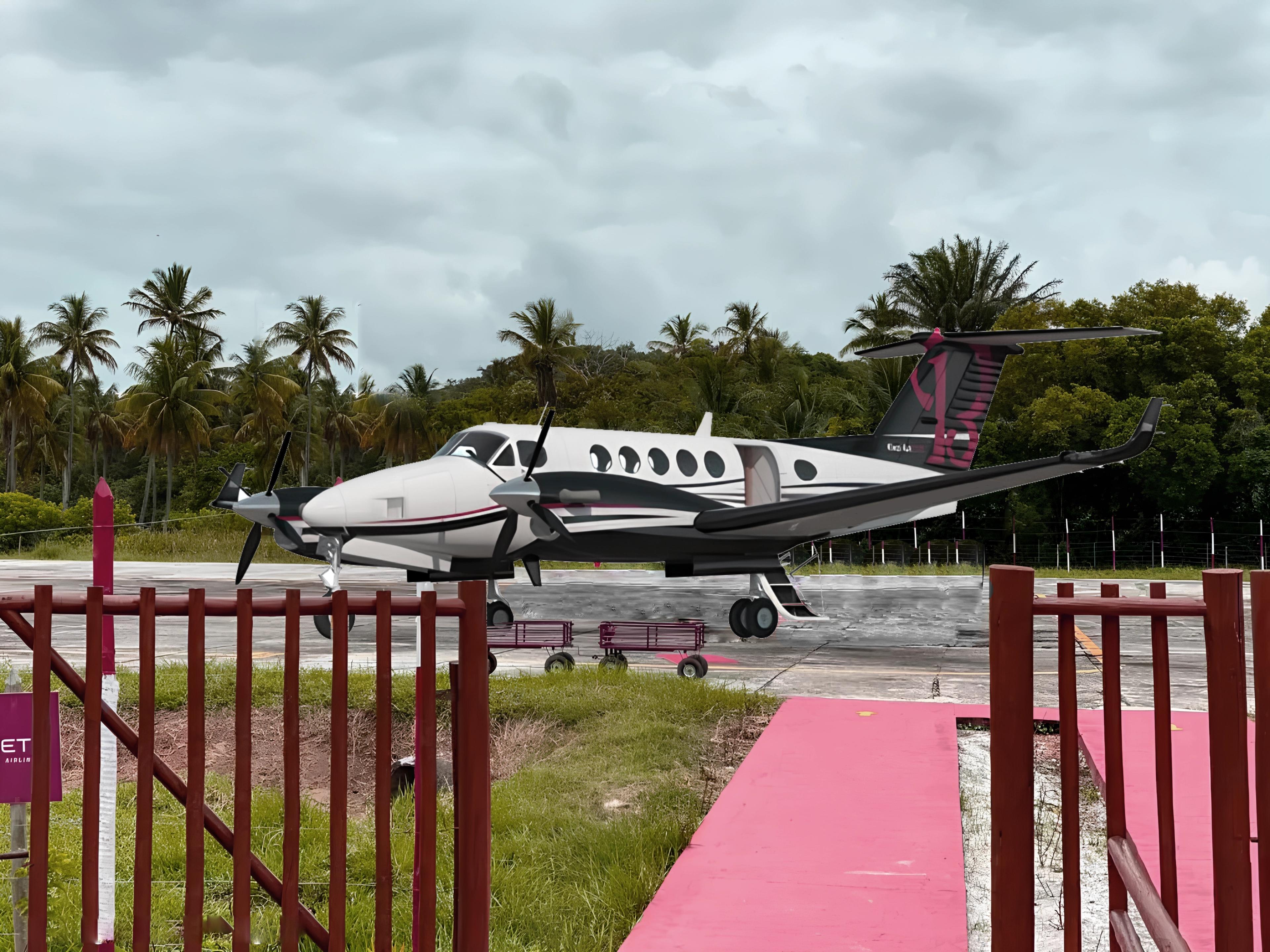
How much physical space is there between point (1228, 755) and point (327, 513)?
11172mm

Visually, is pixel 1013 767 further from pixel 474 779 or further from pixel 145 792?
pixel 145 792

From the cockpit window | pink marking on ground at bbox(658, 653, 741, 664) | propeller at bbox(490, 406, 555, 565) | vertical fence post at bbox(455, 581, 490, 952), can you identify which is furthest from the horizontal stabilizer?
vertical fence post at bbox(455, 581, 490, 952)

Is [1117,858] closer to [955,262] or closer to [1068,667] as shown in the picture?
[1068,667]

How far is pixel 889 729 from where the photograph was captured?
27.0ft

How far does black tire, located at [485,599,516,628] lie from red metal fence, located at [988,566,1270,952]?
11.8 m

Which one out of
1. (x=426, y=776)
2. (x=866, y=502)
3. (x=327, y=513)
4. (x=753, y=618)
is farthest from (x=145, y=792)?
(x=866, y=502)

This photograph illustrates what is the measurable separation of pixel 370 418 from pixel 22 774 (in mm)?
57685

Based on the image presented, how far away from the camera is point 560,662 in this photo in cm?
1111

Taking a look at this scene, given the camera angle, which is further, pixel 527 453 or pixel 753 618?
pixel 753 618

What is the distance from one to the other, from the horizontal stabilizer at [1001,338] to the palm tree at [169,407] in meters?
42.1

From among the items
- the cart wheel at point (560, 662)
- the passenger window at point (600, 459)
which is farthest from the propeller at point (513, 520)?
the cart wheel at point (560, 662)

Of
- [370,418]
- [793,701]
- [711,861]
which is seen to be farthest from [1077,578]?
[370,418]

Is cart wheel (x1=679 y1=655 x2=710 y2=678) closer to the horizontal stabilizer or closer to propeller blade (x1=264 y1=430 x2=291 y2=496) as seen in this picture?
propeller blade (x1=264 y1=430 x2=291 y2=496)

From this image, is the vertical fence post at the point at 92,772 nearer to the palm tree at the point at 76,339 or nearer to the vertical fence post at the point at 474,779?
the vertical fence post at the point at 474,779
